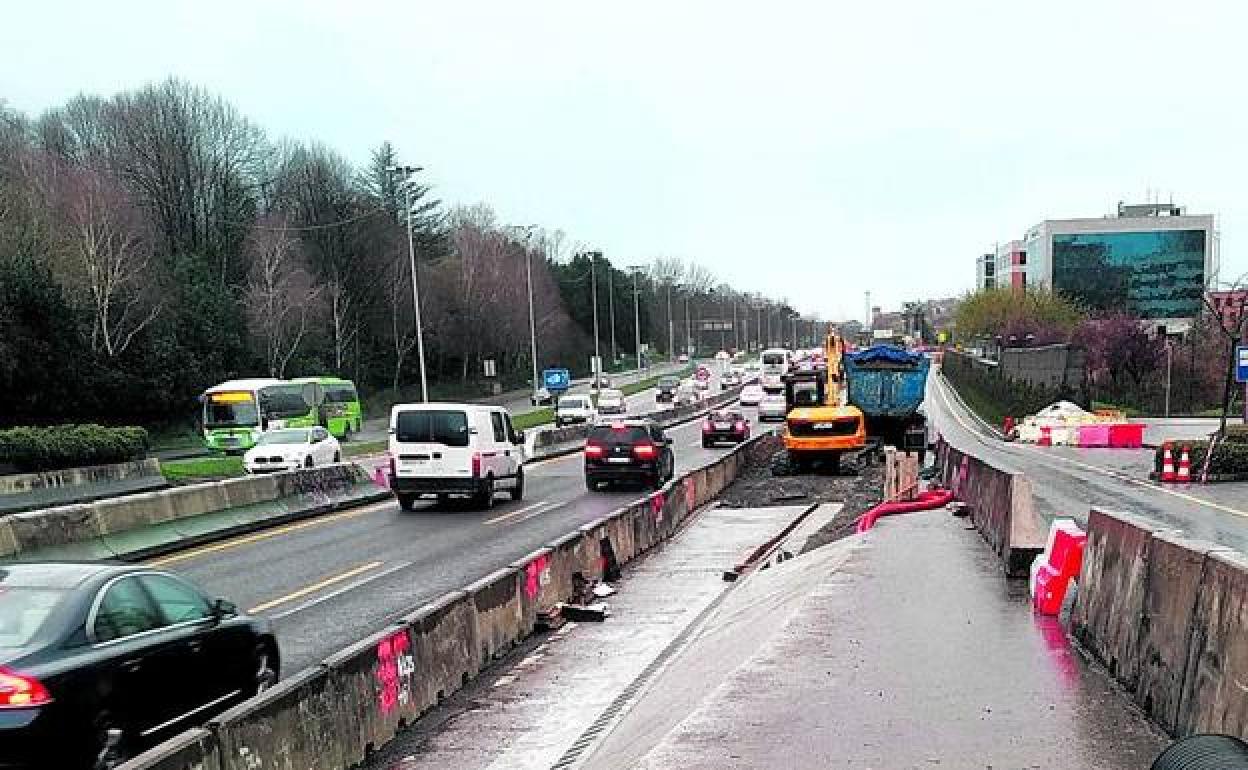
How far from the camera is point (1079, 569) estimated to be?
34.7 feet

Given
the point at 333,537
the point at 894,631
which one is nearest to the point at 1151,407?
the point at 333,537

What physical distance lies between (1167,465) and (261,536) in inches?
910

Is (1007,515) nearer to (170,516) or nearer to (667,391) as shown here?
(170,516)

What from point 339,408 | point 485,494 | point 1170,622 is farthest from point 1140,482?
point 339,408

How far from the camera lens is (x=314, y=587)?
1525cm

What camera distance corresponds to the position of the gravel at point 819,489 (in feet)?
81.3

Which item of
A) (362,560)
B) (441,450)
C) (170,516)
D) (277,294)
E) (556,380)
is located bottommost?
(556,380)

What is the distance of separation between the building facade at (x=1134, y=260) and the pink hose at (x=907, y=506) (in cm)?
12881

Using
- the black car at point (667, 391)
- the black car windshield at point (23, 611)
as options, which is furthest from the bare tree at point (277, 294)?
the black car windshield at point (23, 611)

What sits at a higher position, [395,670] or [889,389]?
[395,670]

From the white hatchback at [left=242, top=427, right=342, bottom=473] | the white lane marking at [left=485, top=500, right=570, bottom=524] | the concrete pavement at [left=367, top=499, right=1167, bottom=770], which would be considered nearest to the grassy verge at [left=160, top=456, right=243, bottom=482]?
the white hatchback at [left=242, top=427, right=342, bottom=473]

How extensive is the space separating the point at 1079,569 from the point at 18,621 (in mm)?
8910

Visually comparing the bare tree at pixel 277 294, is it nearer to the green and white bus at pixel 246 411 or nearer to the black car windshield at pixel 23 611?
the green and white bus at pixel 246 411

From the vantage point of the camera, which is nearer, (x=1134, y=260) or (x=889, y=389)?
(x=889, y=389)
